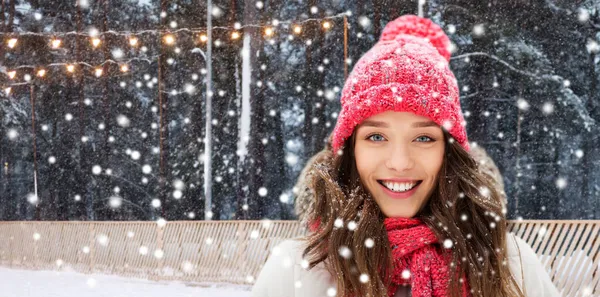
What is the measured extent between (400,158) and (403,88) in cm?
24

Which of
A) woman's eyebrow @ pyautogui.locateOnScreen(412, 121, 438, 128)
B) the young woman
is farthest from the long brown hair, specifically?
woman's eyebrow @ pyautogui.locateOnScreen(412, 121, 438, 128)

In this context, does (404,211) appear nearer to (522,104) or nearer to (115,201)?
(522,104)

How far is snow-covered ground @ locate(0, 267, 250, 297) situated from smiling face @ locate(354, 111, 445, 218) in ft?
24.9

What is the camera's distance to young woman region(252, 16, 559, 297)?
190 centimetres

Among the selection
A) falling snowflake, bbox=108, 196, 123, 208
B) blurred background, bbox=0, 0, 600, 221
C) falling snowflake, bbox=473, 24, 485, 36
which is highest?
falling snowflake, bbox=473, 24, 485, 36

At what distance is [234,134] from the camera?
2197 centimetres

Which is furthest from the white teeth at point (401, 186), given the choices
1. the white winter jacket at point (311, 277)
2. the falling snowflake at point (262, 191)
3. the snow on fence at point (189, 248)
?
the falling snowflake at point (262, 191)

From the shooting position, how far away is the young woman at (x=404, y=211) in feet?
6.23

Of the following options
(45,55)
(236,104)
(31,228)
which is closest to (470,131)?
(236,104)

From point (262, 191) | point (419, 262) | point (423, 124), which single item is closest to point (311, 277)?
point (419, 262)

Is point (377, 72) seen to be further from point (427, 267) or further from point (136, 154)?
point (136, 154)

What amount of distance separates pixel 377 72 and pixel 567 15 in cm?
1695

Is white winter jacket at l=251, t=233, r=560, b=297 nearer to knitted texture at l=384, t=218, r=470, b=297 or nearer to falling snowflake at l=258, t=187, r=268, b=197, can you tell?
knitted texture at l=384, t=218, r=470, b=297

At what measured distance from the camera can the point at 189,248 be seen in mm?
11328
